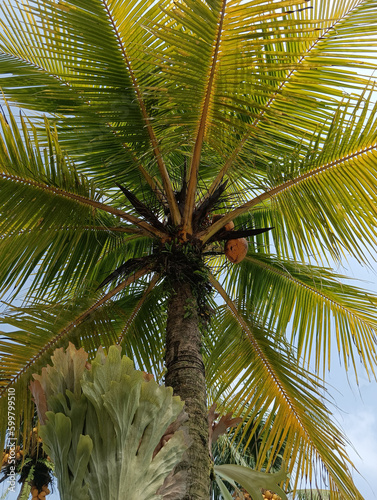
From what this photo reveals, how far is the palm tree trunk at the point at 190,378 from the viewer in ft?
8.31

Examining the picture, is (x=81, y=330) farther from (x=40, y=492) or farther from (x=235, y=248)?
(x=40, y=492)

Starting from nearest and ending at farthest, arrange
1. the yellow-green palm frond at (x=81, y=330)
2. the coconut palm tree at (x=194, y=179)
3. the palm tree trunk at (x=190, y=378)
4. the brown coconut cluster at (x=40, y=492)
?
the palm tree trunk at (x=190, y=378) < the coconut palm tree at (x=194, y=179) < the yellow-green palm frond at (x=81, y=330) < the brown coconut cluster at (x=40, y=492)

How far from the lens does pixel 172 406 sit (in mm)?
2021

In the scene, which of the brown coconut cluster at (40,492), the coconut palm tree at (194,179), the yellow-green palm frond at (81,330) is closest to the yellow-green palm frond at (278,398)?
the coconut palm tree at (194,179)

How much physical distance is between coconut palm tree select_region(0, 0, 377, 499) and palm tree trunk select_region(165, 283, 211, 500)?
0.01m

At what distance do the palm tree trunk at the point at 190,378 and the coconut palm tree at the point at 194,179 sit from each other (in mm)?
13

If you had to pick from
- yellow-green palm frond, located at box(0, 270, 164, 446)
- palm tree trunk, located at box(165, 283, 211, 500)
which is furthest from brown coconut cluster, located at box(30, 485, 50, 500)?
palm tree trunk, located at box(165, 283, 211, 500)

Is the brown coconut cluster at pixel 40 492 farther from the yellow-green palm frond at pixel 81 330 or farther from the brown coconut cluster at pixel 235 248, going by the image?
the brown coconut cluster at pixel 235 248

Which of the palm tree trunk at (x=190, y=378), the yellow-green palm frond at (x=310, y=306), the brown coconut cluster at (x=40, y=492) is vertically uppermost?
the yellow-green palm frond at (x=310, y=306)

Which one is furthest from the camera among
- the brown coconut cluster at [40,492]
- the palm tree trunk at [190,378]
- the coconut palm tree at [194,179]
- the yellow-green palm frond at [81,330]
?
the brown coconut cluster at [40,492]

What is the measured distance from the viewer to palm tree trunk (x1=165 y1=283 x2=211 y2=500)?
2.53m

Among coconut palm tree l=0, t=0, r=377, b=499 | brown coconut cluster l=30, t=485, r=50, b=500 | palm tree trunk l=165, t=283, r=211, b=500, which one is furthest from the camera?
brown coconut cluster l=30, t=485, r=50, b=500

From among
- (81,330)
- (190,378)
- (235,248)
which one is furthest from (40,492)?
(190,378)

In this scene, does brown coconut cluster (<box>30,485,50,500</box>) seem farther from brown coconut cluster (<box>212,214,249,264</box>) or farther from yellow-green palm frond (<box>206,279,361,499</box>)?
brown coconut cluster (<box>212,214,249,264</box>)
